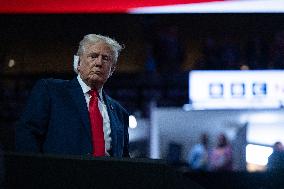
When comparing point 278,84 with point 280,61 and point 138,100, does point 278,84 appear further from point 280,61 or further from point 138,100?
point 138,100

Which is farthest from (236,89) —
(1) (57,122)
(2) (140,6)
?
(1) (57,122)

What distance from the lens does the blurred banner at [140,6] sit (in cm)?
485

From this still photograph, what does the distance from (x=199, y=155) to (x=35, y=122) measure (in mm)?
3569

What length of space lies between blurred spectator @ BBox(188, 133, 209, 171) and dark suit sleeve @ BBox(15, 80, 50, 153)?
3374mm

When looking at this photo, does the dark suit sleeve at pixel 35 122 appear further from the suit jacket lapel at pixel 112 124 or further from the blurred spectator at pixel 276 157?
the blurred spectator at pixel 276 157

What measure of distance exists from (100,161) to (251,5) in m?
4.27

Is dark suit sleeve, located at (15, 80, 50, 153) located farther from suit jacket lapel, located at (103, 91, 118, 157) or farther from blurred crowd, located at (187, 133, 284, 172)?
blurred crowd, located at (187, 133, 284, 172)

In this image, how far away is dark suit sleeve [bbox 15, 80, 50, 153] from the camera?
156cm

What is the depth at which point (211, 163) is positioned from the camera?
16.4 ft

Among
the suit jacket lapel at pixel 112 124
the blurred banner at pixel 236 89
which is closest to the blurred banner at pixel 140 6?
the blurred banner at pixel 236 89

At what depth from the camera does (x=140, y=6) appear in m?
4.89

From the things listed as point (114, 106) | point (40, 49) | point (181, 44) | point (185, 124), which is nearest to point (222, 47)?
point (181, 44)

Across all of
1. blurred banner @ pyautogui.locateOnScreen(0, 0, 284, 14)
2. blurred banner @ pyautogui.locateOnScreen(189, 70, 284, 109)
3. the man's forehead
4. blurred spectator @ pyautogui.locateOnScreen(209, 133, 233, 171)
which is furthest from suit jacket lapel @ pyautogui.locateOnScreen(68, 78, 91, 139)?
blurred banner @ pyautogui.locateOnScreen(189, 70, 284, 109)

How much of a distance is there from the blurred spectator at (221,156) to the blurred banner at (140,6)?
1009 millimetres
